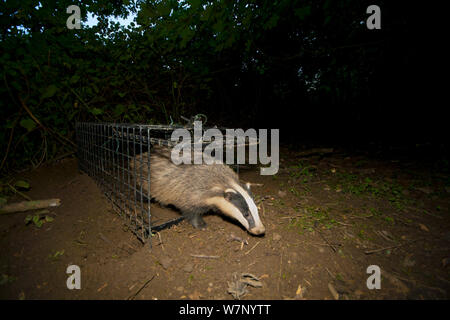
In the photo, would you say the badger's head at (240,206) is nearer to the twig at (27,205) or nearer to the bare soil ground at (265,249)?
the bare soil ground at (265,249)

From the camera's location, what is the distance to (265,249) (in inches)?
78.6

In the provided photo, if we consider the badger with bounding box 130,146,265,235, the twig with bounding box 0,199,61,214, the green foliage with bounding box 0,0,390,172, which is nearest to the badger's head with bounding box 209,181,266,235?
the badger with bounding box 130,146,265,235

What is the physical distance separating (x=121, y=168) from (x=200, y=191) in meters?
1.00

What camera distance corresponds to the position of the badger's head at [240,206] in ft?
7.19

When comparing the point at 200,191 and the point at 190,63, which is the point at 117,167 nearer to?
the point at 200,191

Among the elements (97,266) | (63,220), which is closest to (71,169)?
(63,220)

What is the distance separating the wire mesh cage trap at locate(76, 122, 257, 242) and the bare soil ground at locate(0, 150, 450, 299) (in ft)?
0.45

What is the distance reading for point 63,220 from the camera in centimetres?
245

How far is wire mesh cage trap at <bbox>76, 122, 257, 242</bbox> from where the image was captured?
2.27 meters

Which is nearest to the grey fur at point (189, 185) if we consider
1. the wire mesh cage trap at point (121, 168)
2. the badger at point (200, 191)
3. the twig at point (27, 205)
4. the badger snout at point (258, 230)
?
the badger at point (200, 191)

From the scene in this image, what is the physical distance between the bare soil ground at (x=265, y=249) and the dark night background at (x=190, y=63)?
5.54 feet

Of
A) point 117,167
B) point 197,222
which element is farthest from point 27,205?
point 197,222

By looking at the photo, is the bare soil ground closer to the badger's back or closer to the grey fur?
the grey fur
